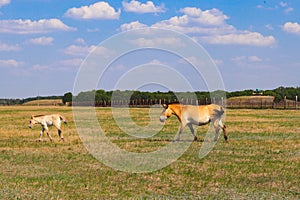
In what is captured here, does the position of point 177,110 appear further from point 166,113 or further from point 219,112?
point 219,112

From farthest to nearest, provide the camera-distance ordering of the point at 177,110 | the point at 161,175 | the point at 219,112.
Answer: the point at 177,110 → the point at 219,112 → the point at 161,175

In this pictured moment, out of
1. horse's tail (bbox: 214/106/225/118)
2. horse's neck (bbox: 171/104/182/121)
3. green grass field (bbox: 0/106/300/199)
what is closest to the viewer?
green grass field (bbox: 0/106/300/199)

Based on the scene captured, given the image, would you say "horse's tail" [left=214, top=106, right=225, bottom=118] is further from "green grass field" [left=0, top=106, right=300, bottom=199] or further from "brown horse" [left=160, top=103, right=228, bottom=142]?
"green grass field" [left=0, top=106, right=300, bottom=199]

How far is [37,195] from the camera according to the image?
9.23m

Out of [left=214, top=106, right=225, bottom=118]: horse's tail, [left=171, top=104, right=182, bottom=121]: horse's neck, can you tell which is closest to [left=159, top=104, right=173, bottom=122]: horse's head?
[left=171, top=104, right=182, bottom=121]: horse's neck

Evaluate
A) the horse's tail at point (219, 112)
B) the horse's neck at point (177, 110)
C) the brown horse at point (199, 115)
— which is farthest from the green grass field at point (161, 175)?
the horse's neck at point (177, 110)

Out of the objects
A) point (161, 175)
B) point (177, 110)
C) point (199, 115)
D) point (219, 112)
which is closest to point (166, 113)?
point (177, 110)

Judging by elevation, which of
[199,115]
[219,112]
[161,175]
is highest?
[219,112]

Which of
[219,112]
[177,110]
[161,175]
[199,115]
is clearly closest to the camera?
[161,175]

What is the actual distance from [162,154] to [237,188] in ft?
18.4

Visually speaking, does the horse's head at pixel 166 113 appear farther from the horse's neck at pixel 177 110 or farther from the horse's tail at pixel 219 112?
the horse's tail at pixel 219 112

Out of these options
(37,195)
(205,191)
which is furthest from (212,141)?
(37,195)

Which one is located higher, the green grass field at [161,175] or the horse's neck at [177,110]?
the horse's neck at [177,110]

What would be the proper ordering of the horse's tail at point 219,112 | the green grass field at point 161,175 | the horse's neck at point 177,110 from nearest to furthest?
the green grass field at point 161,175 → the horse's tail at point 219,112 → the horse's neck at point 177,110
